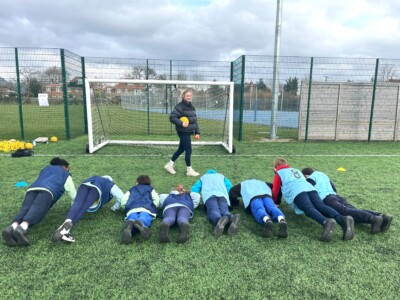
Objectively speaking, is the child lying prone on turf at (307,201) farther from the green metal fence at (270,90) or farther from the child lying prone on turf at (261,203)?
the green metal fence at (270,90)

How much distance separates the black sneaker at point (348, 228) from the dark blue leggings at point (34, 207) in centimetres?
338

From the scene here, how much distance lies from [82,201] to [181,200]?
121 cm

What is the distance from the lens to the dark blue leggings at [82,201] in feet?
11.4

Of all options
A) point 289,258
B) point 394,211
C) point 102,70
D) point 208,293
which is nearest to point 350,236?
point 289,258

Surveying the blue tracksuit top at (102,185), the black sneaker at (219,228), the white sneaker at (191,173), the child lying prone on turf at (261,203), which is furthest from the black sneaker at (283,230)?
the white sneaker at (191,173)

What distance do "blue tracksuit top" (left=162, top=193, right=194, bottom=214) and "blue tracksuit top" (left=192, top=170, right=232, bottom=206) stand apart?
20 centimetres

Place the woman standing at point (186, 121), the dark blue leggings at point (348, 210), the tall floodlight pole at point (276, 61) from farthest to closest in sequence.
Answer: the tall floodlight pole at point (276, 61) < the woman standing at point (186, 121) < the dark blue leggings at point (348, 210)

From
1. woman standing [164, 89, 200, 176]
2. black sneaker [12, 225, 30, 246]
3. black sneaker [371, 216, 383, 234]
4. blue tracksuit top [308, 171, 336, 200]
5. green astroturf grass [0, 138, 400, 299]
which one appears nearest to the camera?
green astroturf grass [0, 138, 400, 299]

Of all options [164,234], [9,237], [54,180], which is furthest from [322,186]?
[9,237]

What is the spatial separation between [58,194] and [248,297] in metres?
2.50

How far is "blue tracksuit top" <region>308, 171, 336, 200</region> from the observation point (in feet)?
13.2

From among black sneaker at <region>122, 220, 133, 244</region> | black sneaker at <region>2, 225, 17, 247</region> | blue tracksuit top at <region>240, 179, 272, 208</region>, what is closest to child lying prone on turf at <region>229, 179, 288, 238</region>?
blue tracksuit top at <region>240, 179, 272, 208</region>

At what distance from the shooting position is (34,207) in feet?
11.1

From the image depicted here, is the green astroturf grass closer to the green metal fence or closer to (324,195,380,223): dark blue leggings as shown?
(324,195,380,223): dark blue leggings
